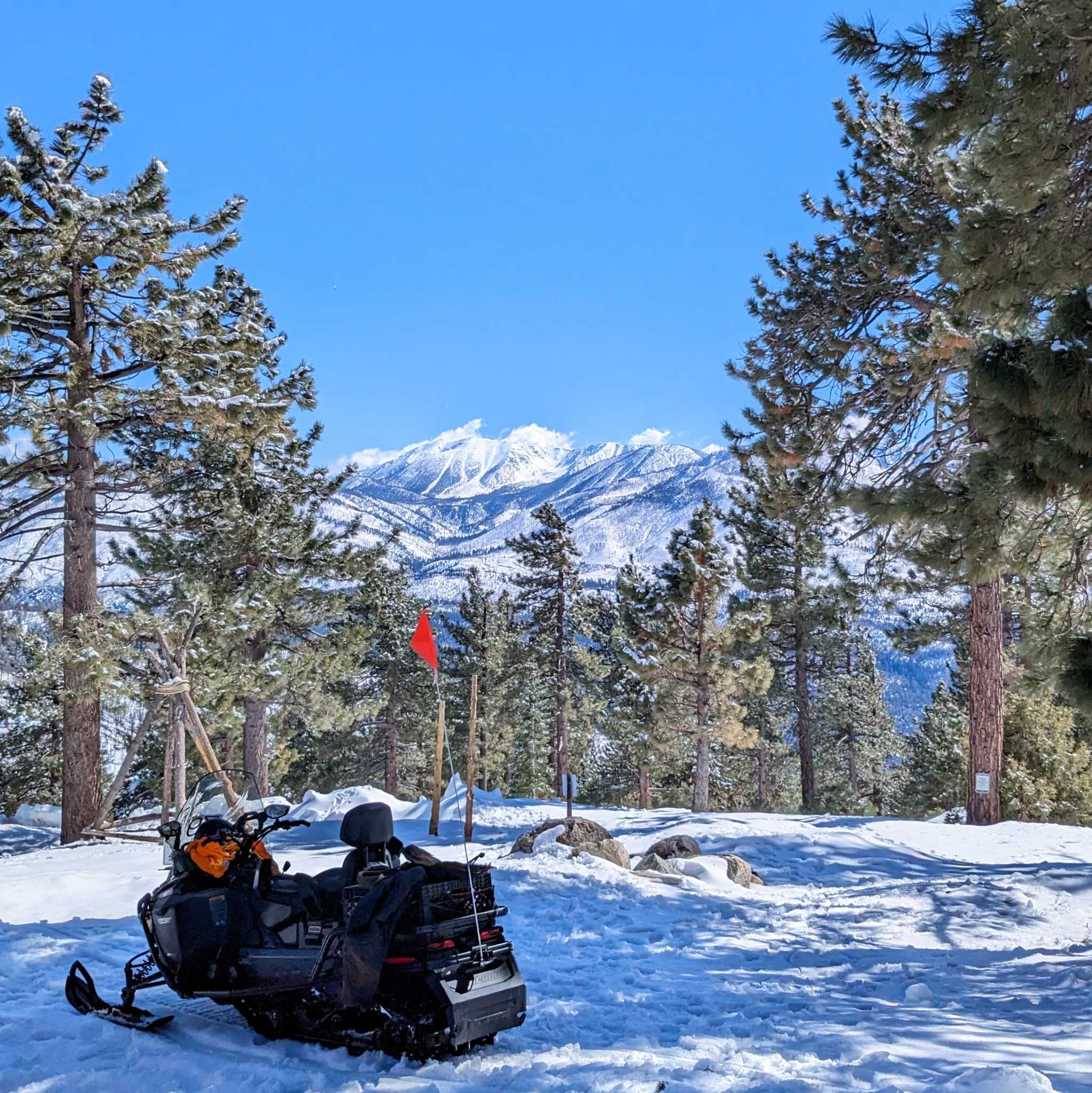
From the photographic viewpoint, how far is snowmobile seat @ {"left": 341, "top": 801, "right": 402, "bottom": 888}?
5023 mm

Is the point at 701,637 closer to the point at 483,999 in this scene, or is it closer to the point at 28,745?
the point at 28,745

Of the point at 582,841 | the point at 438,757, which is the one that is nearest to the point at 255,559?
the point at 438,757

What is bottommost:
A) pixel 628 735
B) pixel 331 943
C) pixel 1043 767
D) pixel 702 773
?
pixel 702 773

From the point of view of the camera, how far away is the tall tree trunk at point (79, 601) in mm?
13938

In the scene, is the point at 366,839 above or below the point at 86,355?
below

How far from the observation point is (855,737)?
37.8 m

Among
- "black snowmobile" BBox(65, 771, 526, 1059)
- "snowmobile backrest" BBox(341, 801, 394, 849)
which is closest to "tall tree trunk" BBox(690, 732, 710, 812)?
"black snowmobile" BBox(65, 771, 526, 1059)

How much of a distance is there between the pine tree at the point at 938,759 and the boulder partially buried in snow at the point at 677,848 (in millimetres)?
14185

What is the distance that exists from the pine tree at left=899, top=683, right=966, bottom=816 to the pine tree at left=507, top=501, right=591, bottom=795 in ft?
43.8

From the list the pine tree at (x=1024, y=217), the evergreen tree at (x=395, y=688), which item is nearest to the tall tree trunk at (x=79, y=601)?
the pine tree at (x=1024, y=217)

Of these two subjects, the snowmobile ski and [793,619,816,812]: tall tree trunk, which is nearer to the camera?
Answer: the snowmobile ski

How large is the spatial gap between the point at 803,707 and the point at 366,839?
28.5 meters

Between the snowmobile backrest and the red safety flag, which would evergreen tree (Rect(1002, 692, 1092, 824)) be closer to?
the red safety flag

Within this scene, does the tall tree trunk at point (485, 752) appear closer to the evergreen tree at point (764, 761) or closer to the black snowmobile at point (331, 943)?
the evergreen tree at point (764, 761)
